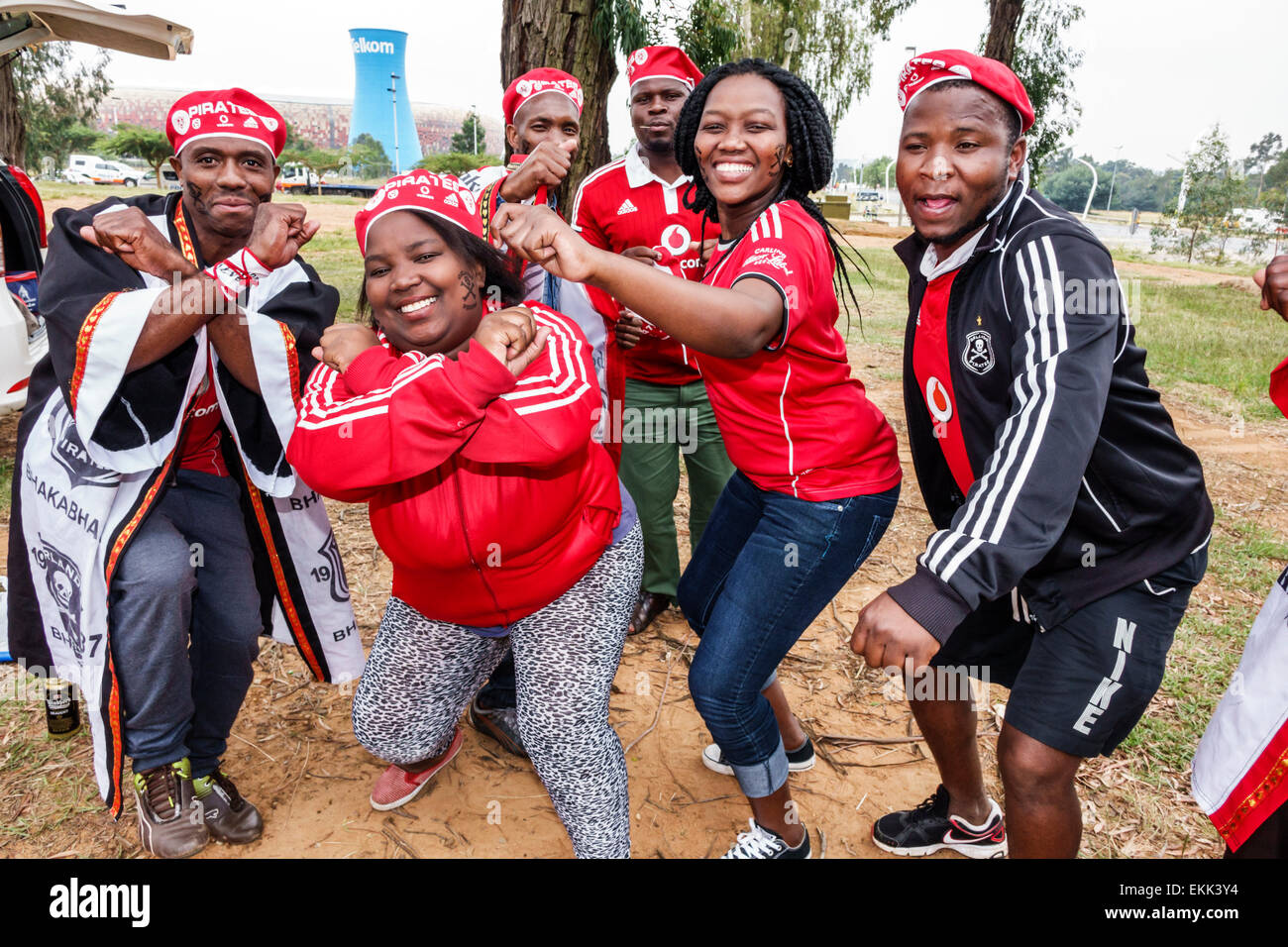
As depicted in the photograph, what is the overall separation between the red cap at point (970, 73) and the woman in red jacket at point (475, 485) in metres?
1.14

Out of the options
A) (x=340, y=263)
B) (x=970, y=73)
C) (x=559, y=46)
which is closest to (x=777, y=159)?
(x=970, y=73)

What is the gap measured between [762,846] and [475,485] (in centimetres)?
151

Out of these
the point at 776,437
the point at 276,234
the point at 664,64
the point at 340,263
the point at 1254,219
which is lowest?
the point at 340,263

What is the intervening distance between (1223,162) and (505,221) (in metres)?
39.5

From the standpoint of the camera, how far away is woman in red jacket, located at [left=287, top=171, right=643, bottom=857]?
2.09m

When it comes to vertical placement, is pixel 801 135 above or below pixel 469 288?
above

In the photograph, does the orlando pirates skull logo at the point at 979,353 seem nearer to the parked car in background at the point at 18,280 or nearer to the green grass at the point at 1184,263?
the parked car in background at the point at 18,280

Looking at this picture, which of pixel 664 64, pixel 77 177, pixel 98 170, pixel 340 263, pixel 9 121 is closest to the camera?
pixel 664 64

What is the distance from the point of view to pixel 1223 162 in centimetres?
3238

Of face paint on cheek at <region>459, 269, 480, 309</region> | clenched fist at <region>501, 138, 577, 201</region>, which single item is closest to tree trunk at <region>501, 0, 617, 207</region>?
clenched fist at <region>501, 138, 577, 201</region>

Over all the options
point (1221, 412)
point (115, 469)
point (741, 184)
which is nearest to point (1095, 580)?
point (741, 184)

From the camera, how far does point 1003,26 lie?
13320 millimetres

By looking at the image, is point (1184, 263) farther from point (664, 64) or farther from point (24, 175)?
point (24, 175)

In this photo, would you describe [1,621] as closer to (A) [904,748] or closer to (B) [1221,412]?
(A) [904,748]
